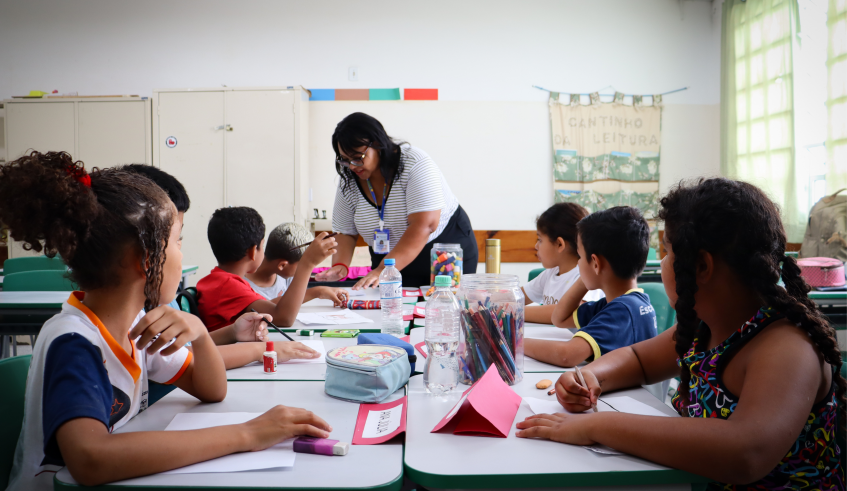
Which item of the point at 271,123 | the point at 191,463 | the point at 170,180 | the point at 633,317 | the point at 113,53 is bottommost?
the point at 191,463

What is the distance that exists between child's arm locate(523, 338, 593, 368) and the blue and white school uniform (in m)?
0.89

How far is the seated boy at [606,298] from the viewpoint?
1.31 m

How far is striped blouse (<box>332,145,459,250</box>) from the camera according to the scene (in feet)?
8.09

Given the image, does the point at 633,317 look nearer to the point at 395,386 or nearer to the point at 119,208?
the point at 395,386

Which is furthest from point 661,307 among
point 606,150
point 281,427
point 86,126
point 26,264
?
point 86,126

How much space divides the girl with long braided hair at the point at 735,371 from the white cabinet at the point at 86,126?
5077 millimetres

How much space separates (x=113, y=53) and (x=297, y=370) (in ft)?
17.6

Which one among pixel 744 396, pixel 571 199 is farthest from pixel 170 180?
pixel 571 199

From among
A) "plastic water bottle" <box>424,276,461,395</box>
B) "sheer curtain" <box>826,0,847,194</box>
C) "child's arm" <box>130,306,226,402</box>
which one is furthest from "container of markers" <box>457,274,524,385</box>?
"sheer curtain" <box>826,0,847,194</box>

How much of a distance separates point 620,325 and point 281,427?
870 mm

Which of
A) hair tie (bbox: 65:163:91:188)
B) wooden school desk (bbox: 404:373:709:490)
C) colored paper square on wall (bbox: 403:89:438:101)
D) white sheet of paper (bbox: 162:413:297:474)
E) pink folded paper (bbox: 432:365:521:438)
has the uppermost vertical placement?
colored paper square on wall (bbox: 403:89:438:101)

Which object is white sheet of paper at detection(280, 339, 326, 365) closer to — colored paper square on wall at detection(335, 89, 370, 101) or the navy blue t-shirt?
the navy blue t-shirt

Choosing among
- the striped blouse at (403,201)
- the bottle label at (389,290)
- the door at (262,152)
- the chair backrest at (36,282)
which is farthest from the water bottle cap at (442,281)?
the door at (262,152)

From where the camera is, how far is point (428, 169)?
98.3 inches
